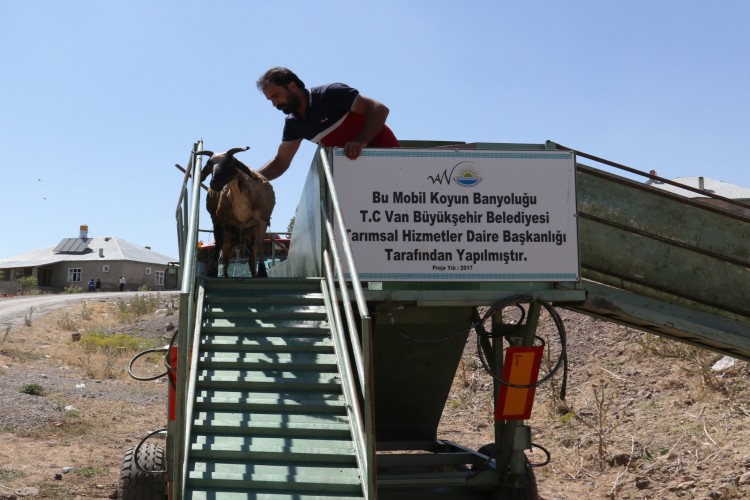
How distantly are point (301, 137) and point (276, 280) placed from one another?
1.51 metres

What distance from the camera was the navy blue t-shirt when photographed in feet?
22.1

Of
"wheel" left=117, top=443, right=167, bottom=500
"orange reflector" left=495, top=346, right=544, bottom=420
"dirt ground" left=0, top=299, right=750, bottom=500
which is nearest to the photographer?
"orange reflector" left=495, top=346, right=544, bottom=420

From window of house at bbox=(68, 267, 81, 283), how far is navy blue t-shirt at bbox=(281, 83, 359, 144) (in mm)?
64596

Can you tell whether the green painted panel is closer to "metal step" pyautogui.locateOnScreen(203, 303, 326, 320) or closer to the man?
"metal step" pyautogui.locateOnScreen(203, 303, 326, 320)

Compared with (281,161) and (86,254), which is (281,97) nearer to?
(281,161)

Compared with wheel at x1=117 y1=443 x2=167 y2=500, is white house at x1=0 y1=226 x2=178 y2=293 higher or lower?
higher

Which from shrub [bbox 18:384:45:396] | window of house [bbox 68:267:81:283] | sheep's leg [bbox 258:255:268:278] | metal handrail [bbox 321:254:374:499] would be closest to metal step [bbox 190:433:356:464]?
metal handrail [bbox 321:254:374:499]

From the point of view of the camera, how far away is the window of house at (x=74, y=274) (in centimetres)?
6675

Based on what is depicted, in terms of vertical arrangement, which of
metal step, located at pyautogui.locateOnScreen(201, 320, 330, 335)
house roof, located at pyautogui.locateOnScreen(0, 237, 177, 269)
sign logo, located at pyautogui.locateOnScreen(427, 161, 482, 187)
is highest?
house roof, located at pyautogui.locateOnScreen(0, 237, 177, 269)

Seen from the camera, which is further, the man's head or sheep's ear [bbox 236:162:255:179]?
sheep's ear [bbox 236:162:255:179]

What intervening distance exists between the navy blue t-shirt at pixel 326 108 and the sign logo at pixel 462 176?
1.12 metres

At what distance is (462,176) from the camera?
6195 millimetres

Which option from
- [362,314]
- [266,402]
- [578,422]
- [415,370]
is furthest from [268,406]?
[578,422]

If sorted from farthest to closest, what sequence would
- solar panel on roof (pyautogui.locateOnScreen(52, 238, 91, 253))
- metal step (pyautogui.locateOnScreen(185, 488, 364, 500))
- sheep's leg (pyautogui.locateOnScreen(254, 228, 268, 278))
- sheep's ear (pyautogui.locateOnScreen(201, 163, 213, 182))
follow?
1. solar panel on roof (pyautogui.locateOnScreen(52, 238, 91, 253))
2. sheep's leg (pyautogui.locateOnScreen(254, 228, 268, 278))
3. sheep's ear (pyautogui.locateOnScreen(201, 163, 213, 182))
4. metal step (pyautogui.locateOnScreen(185, 488, 364, 500))
